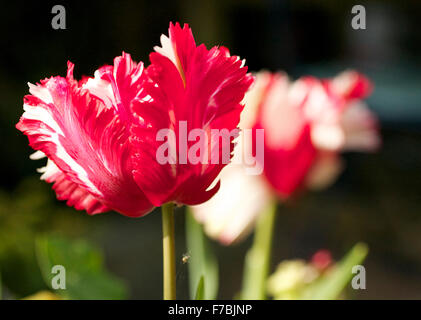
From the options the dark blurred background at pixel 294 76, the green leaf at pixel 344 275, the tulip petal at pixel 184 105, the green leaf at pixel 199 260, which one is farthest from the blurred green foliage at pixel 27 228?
the tulip petal at pixel 184 105

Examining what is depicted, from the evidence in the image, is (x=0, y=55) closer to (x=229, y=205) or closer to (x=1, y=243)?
(x=1, y=243)

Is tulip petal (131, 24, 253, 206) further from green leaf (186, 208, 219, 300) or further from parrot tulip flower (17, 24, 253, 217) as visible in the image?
green leaf (186, 208, 219, 300)

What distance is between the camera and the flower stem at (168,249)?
0.23m

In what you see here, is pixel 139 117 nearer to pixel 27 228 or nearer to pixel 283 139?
pixel 283 139

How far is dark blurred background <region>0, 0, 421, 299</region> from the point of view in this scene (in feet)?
7.00

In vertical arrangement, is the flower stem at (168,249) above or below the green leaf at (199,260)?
above

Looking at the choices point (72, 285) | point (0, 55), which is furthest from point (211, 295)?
point (0, 55)

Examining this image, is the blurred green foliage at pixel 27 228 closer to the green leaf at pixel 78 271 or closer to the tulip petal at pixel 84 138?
the green leaf at pixel 78 271

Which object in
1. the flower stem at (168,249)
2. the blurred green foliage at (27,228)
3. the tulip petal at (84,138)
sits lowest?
the blurred green foliage at (27,228)

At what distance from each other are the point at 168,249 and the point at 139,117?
49mm

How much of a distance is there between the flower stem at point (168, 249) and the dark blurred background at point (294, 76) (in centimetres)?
118

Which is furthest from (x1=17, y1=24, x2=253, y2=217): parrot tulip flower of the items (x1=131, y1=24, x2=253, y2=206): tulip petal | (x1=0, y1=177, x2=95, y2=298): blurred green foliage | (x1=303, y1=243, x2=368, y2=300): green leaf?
(x1=0, y1=177, x2=95, y2=298): blurred green foliage

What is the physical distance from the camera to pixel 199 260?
452 millimetres

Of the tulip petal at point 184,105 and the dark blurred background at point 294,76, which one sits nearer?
the tulip petal at point 184,105
